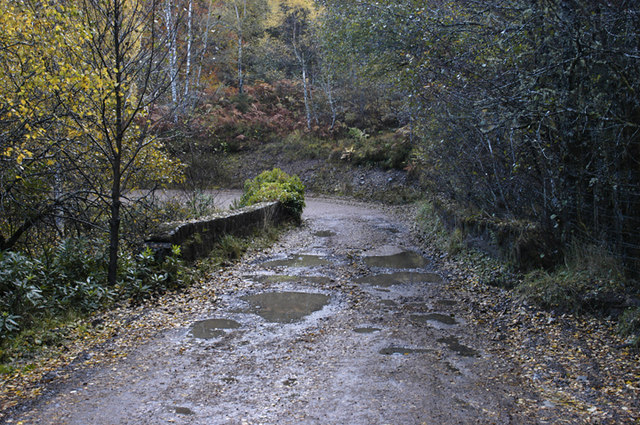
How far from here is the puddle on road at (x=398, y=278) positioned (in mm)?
8261

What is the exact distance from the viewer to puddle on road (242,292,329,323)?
21.5 feet

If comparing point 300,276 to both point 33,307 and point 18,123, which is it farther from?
point 18,123

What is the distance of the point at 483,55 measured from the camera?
7609 mm

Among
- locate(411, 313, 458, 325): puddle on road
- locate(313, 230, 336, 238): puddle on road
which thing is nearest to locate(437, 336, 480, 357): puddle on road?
locate(411, 313, 458, 325): puddle on road

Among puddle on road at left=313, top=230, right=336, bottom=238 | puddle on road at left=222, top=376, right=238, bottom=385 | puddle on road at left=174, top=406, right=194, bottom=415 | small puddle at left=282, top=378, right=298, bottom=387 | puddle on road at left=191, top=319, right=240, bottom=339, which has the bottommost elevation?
puddle on road at left=191, top=319, right=240, bottom=339

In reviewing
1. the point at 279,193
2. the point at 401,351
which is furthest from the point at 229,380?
the point at 279,193

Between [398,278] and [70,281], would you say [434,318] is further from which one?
[70,281]

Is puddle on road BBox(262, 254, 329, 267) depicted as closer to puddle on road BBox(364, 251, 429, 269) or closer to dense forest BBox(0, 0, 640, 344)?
puddle on road BBox(364, 251, 429, 269)

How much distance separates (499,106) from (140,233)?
19.5 ft

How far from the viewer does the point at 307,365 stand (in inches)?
194

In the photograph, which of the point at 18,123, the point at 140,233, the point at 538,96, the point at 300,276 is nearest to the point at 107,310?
the point at 140,233

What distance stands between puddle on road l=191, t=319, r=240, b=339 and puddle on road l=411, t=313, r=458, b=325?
2362 millimetres

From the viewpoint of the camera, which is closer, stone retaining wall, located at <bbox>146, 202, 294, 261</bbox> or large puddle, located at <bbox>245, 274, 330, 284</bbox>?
stone retaining wall, located at <bbox>146, 202, 294, 261</bbox>

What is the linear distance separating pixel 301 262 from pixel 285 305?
2928 mm
